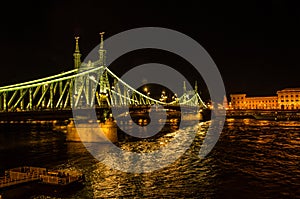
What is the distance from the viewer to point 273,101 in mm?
117375

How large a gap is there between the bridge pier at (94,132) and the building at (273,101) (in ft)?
308

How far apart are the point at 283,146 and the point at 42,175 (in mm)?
19857

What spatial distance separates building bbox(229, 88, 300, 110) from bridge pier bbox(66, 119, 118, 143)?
93.9 meters

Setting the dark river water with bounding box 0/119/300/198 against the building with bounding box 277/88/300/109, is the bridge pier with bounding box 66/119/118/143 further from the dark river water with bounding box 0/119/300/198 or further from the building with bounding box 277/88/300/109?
the building with bounding box 277/88/300/109

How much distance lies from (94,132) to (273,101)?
9980 cm

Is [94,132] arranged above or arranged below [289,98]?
below

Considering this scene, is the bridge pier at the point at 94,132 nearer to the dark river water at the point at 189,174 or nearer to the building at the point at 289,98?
the dark river water at the point at 189,174

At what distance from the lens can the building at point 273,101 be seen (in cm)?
11078

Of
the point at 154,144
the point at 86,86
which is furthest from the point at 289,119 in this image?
the point at 154,144

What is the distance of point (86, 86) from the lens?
65438 mm

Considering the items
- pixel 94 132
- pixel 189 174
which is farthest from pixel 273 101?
pixel 189 174

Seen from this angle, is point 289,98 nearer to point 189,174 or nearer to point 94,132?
point 94,132

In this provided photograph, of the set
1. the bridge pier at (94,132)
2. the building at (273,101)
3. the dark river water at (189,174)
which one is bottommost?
the dark river water at (189,174)

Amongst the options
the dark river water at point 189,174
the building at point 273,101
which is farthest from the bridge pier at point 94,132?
the building at point 273,101
